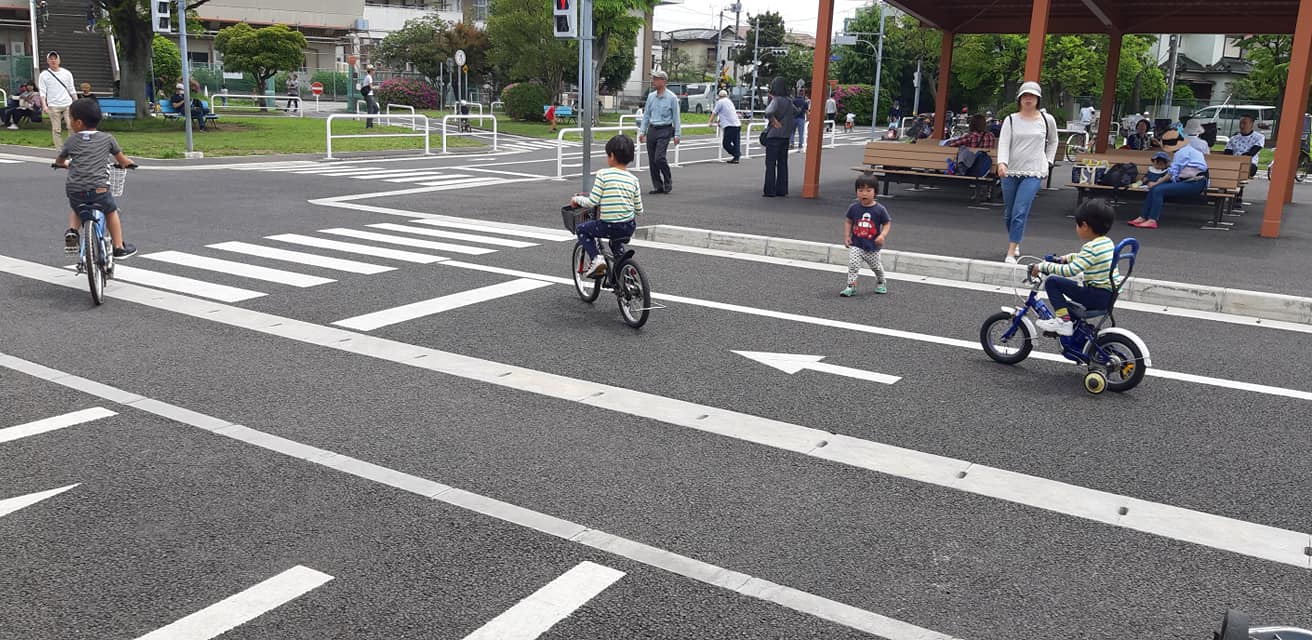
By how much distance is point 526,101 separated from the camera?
44031mm

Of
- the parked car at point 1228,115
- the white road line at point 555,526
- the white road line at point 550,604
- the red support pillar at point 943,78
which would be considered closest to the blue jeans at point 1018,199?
the white road line at point 555,526

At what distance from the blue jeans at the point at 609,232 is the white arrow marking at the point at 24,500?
4.65 m

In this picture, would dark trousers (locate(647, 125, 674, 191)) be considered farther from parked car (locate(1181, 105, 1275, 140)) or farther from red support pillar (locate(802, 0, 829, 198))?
parked car (locate(1181, 105, 1275, 140))

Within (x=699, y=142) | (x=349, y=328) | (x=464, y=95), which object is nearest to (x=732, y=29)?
(x=464, y=95)

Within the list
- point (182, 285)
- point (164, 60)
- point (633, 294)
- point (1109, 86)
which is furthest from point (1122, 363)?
point (164, 60)

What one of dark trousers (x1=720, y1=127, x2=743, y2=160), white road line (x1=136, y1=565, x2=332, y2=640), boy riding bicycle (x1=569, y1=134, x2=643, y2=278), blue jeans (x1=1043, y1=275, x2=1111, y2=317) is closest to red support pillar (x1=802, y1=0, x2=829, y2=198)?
dark trousers (x1=720, y1=127, x2=743, y2=160)

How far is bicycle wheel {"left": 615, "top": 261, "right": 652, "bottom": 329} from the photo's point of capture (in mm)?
8227

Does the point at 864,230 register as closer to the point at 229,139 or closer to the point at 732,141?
the point at 732,141

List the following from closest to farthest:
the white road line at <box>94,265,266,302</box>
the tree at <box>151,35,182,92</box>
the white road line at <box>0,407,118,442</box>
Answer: the white road line at <box>0,407,118,442</box> → the white road line at <box>94,265,266,302</box> → the tree at <box>151,35,182,92</box>

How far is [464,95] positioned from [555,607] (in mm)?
58064

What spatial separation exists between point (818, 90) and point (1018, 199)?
21.5 ft

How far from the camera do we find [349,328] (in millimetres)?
8039

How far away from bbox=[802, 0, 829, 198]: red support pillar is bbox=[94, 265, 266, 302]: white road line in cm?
1046

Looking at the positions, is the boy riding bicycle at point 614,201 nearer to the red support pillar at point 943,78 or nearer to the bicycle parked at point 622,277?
the bicycle parked at point 622,277
